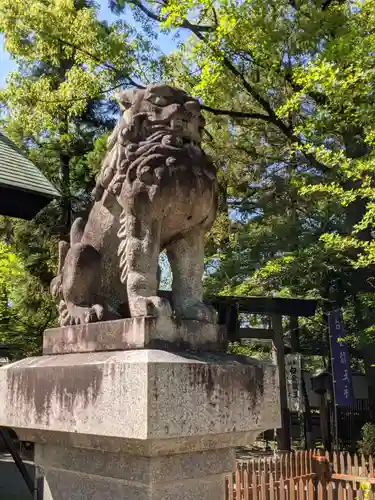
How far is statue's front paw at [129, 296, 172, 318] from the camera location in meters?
2.32

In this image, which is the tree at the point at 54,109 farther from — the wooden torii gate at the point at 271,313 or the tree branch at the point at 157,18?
the wooden torii gate at the point at 271,313

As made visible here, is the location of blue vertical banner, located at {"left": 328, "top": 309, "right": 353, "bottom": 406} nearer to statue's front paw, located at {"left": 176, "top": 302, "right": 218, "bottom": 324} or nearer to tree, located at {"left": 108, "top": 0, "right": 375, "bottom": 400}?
tree, located at {"left": 108, "top": 0, "right": 375, "bottom": 400}

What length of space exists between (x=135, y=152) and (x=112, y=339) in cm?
98

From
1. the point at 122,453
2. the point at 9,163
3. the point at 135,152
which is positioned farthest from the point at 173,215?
the point at 9,163

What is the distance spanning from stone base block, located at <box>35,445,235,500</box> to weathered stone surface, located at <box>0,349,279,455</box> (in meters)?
0.09

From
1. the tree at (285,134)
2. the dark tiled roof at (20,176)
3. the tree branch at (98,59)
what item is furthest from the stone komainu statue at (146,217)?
the tree branch at (98,59)

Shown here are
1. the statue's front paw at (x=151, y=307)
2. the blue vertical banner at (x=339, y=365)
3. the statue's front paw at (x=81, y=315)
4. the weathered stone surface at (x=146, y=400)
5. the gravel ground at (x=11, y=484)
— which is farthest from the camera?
the blue vertical banner at (x=339, y=365)

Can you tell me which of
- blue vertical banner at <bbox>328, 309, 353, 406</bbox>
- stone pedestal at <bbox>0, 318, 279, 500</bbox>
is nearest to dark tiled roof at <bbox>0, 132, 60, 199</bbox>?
stone pedestal at <bbox>0, 318, 279, 500</bbox>

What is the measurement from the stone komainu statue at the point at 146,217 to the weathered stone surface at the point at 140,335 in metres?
0.07

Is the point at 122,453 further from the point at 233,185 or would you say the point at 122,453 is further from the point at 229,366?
the point at 233,185

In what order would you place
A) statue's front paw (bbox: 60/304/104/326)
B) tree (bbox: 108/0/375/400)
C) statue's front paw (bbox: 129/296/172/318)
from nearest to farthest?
statue's front paw (bbox: 129/296/172/318)
statue's front paw (bbox: 60/304/104/326)
tree (bbox: 108/0/375/400)

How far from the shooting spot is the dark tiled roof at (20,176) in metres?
6.72

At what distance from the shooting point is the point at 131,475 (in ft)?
7.29

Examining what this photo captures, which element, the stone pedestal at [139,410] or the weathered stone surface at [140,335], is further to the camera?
the weathered stone surface at [140,335]
